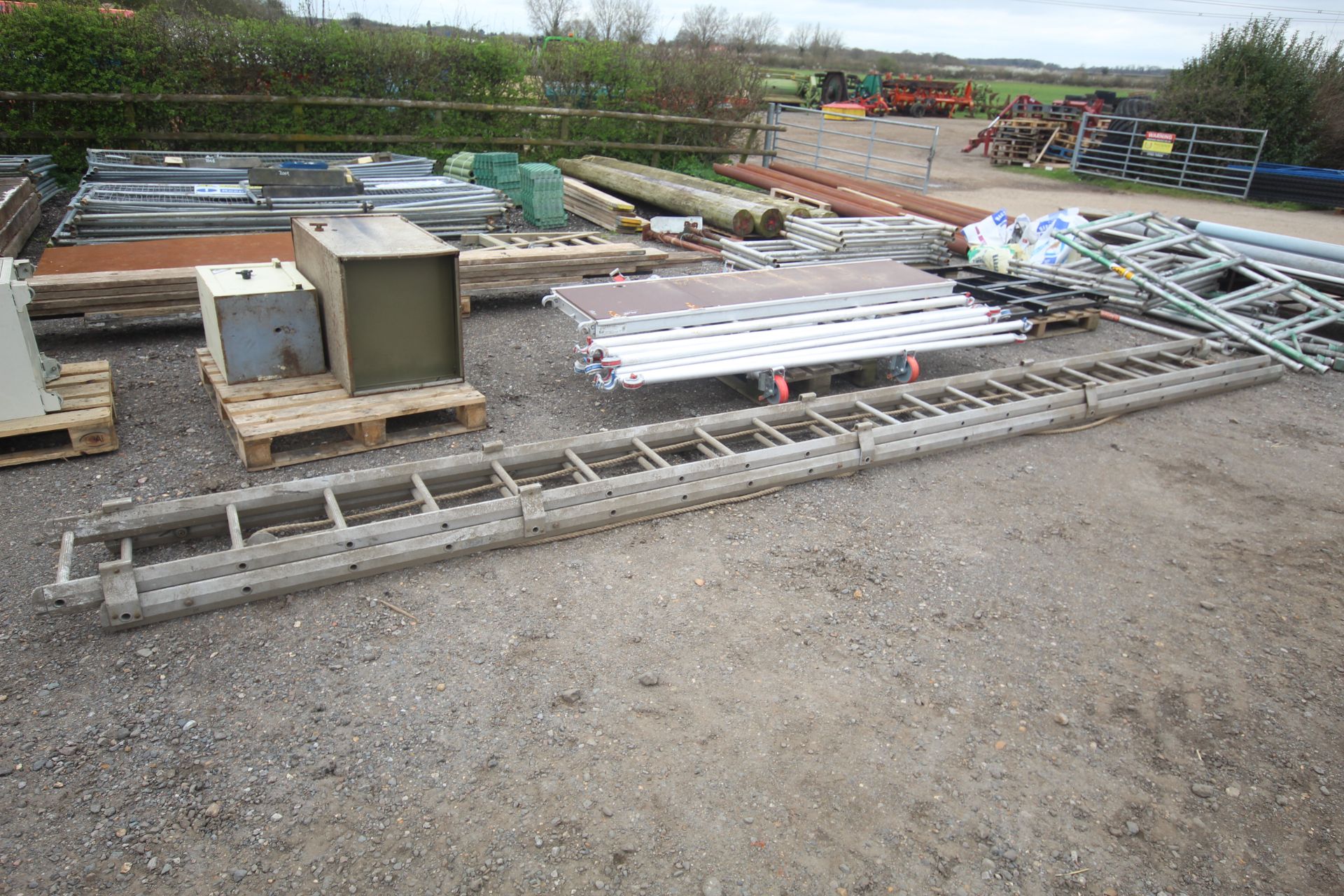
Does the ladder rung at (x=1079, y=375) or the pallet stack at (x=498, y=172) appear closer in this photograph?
the ladder rung at (x=1079, y=375)

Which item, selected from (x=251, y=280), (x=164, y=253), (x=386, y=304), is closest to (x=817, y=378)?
(x=386, y=304)

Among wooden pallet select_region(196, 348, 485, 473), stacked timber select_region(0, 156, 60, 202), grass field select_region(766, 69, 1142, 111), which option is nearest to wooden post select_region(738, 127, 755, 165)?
stacked timber select_region(0, 156, 60, 202)

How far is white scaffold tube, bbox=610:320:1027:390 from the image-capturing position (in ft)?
17.0

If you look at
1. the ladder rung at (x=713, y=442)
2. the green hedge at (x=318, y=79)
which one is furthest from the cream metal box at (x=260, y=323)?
the green hedge at (x=318, y=79)

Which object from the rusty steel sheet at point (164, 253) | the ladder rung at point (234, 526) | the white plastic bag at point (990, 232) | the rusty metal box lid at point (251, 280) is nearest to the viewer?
the ladder rung at point (234, 526)

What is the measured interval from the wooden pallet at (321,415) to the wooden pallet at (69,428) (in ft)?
1.92

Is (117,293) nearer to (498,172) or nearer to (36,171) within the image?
(36,171)

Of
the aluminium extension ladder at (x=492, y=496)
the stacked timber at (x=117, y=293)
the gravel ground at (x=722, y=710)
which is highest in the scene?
the stacked timber at (x=117, y=293)

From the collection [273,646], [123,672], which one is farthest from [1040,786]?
[123,672]

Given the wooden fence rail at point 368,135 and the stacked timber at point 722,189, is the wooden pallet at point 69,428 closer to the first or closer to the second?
the stacked timber at point 722,189

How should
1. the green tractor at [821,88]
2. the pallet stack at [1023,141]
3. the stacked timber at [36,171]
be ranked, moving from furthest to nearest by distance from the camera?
the green tractor at [821,88]
the pallet stack at [1023,141]
the stacked timber at [36,171]

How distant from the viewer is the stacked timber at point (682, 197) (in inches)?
400

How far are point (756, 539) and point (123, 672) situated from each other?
281 cm

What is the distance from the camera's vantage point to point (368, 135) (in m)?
12.5
